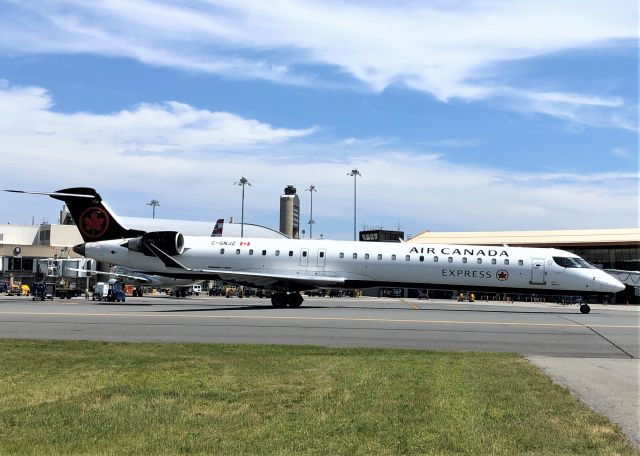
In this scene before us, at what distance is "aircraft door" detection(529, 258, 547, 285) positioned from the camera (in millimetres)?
32562

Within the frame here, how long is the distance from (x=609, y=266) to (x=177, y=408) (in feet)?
257

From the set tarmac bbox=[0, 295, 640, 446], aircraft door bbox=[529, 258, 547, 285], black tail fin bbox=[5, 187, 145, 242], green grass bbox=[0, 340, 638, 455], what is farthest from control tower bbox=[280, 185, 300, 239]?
green grass bbox=[0, 340, 638, 455]

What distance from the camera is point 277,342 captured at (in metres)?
16.3

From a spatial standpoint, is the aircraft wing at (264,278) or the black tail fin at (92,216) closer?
the aircraft wing at (264,278)

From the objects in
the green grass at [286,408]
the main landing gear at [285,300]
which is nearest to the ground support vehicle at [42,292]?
the main landing gear at [285,300]

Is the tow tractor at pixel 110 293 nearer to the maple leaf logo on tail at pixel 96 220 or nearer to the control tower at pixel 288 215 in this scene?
the maple leaf logo on tail at pixel 96 220

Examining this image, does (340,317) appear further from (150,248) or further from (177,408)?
(177,408)

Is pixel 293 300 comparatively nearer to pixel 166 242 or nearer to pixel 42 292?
pixel 166 242

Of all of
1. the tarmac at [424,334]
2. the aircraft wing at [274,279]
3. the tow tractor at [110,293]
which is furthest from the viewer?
the tow tractor at [110,293]

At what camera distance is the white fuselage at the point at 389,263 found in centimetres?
3259

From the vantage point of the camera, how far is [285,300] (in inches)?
1357

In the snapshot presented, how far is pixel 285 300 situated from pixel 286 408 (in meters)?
26.6

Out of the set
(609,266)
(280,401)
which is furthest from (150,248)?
(609,266)

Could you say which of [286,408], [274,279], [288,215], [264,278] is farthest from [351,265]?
[288,215]
